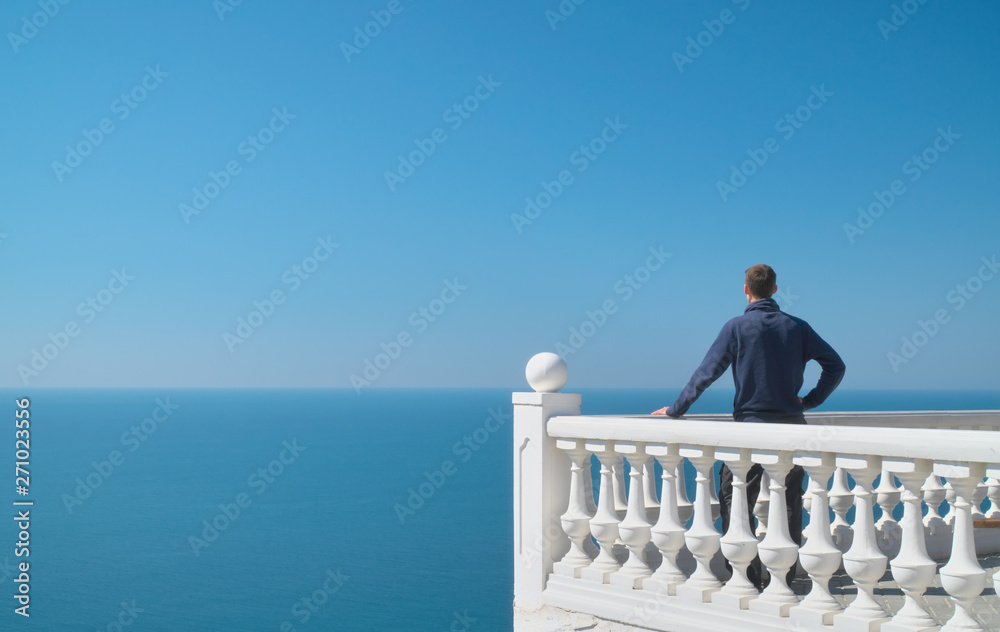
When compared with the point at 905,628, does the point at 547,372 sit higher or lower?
higher

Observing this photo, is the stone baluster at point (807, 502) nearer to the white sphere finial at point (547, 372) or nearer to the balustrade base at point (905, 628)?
the balustrade base at point (905, 628)

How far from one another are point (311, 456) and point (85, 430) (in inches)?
2781

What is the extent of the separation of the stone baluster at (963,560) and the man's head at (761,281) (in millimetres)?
1451

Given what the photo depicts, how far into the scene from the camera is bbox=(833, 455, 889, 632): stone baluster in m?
3.49

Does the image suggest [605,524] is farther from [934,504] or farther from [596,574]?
[934,504]

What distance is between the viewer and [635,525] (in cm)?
425

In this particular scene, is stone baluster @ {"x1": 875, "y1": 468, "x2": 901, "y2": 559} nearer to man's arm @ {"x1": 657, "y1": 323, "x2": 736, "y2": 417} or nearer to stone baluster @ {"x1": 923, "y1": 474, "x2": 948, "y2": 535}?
stone baluster @ {"x1": 923, "y1": 474, "x2": 948, "y2": 535}

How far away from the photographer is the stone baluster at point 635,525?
4.24 meters

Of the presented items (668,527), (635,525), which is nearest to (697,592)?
(668,527)

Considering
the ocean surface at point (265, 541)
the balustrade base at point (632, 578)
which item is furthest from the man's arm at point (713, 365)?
the ocean surface at point (265, 541)

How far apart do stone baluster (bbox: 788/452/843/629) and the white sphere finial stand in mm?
1431

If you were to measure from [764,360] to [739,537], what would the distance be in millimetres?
951

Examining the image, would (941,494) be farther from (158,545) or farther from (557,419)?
(158,545)

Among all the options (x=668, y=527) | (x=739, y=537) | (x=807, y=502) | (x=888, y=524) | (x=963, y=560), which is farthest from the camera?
(x=888, y=524)
